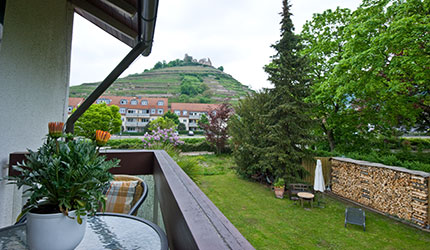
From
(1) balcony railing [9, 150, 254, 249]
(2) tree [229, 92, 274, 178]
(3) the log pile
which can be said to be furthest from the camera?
(2) tree [229, 92, 274, 178]

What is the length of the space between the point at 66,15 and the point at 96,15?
0.36 metres

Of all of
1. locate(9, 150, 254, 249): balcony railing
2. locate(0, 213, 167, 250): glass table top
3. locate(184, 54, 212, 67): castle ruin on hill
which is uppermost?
locate(184, 54, 212, 67): castle ruin on hill

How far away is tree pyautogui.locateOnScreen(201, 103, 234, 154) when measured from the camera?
46.5 ft

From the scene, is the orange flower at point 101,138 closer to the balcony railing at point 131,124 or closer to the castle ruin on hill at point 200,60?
the balcony railing at point 131,124

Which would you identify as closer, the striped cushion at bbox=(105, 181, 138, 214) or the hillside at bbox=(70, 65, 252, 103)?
the striped cushion at bbox=(105, 181, 138, 214)

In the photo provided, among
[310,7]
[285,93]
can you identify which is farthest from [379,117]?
[310,7]

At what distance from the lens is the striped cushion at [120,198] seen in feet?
5.73

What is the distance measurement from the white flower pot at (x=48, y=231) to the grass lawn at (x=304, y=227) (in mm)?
3802

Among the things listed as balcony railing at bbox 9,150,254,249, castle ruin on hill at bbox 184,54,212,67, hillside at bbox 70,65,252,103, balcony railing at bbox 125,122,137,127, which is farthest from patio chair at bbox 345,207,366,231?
castle ruin on hill at bbox 184,54,212,67

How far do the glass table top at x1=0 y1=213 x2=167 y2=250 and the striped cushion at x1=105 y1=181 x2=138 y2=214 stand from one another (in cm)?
66

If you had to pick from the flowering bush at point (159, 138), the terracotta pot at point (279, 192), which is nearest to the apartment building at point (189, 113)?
the flowering bush at point (159, 138)

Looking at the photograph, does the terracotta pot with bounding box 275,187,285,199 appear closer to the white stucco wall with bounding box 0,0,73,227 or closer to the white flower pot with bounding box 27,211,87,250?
the white stucco wall with bounding box 0,0,73,227

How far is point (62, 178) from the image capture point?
661 mm

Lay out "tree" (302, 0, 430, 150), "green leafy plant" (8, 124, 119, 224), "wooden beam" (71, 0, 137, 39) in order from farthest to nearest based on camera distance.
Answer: "tree" (302, 0, 430, 150)
"wooden beam" (71, 0, 137, 39)
"green leafy plant" (8, 124, 119, 224)
